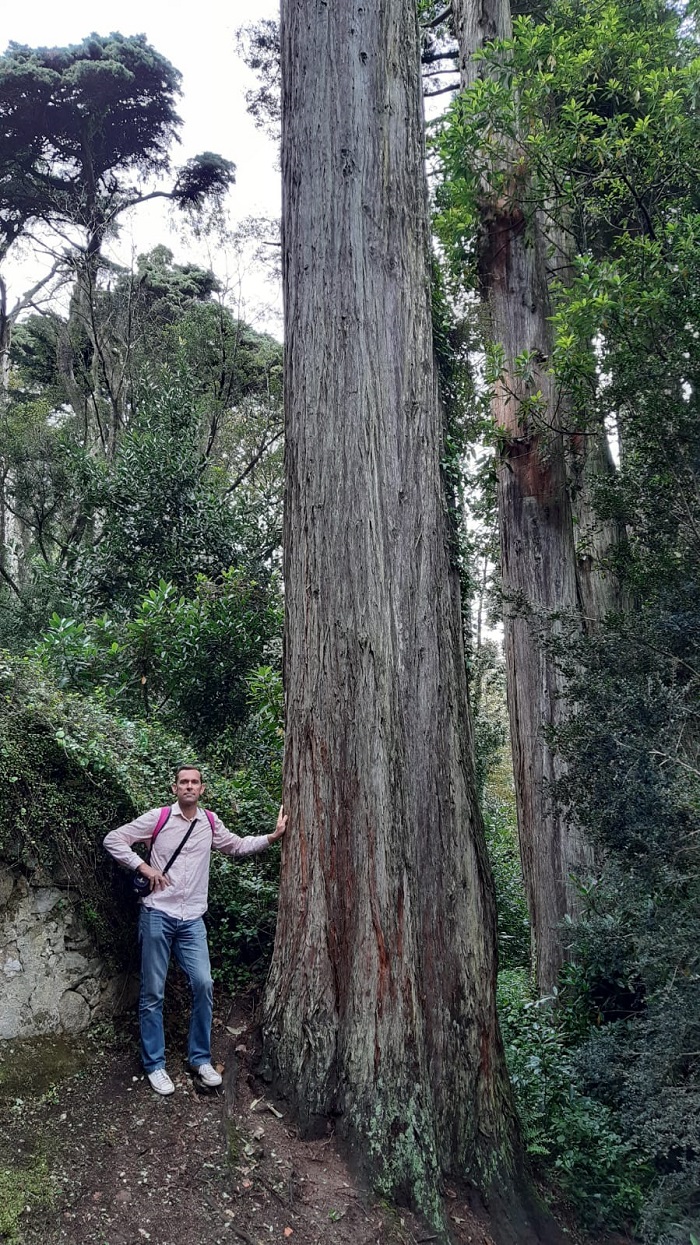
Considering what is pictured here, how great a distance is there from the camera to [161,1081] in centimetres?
410

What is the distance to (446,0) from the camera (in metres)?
10.6

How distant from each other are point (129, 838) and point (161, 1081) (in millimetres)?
1237

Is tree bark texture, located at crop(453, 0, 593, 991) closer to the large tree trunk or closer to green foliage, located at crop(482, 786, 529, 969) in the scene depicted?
green foliage, located at crop(482, 786, 529, 969)

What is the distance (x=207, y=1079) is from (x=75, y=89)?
2138 cm

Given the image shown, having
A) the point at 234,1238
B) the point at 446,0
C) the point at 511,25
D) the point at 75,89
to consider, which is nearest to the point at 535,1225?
the point at 234,1238

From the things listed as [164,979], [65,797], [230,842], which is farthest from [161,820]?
[164,979]

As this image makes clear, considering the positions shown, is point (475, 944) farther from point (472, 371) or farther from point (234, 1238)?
point (472, 371)

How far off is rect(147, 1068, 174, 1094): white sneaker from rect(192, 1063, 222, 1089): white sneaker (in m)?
0.16

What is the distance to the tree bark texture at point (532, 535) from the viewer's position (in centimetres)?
705

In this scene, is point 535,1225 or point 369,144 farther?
point 369,144

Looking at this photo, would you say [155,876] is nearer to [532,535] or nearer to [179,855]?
[179,855]

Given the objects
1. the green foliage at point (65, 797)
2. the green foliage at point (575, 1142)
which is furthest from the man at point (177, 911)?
the green foliage at point (575, 1142)

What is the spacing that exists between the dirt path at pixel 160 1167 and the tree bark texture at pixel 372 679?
0.20m

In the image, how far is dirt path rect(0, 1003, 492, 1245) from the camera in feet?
10.9
